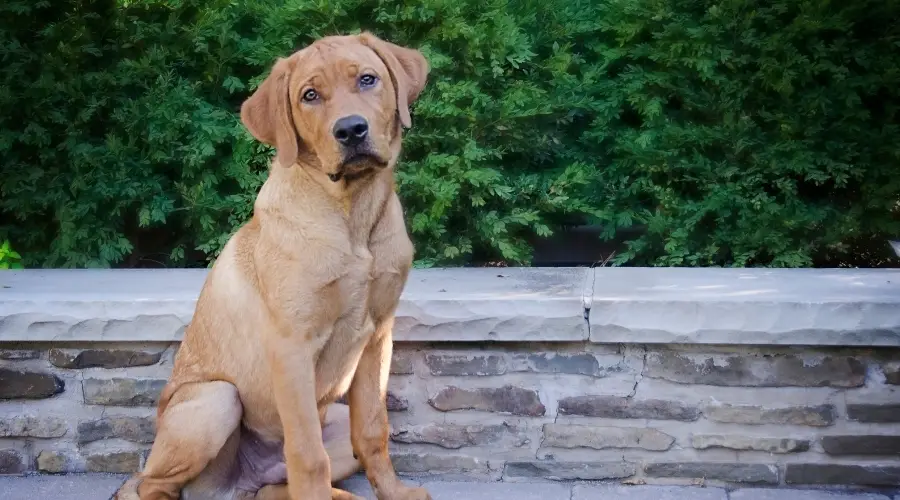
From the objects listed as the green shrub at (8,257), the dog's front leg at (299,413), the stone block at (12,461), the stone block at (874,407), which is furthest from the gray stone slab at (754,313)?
the green shrub at (8,257)

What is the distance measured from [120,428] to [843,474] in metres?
2.96

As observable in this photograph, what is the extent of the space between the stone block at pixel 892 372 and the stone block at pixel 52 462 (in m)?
3.36

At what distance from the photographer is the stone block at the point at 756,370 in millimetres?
3707

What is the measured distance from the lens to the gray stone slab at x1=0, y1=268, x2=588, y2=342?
3850 mm

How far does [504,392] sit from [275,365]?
1.08 meters

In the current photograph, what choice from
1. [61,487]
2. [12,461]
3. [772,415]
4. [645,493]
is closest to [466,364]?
[645,493]

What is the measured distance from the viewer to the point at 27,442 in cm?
416

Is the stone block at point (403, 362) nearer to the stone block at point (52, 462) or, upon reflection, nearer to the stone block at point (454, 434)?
the stone block at point (454, 434)

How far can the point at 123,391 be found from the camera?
4.07 meters

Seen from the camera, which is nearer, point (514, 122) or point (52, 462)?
point (52, 462)

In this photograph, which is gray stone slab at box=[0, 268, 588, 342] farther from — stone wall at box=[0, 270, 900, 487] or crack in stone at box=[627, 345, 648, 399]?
crack in stone at box=[627, 345, 648, 399]

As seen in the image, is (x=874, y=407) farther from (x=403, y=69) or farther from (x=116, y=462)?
(x=116, y=462)

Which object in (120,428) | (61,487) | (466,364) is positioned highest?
(466,364)

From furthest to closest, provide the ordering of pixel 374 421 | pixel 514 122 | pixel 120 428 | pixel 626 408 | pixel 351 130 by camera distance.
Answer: pixel 514 122, pixel 120 428, pixel 626 408, pixel 374 421, pixel 351 130
